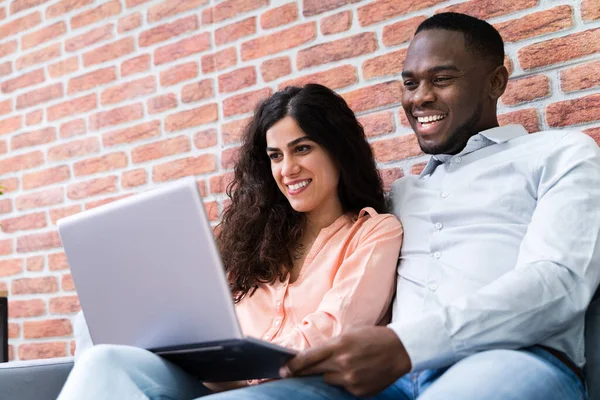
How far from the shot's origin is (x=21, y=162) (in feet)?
9.33

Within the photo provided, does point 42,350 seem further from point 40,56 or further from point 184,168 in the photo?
point 40,56

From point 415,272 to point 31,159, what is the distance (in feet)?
6.18

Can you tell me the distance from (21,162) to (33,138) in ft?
0.38

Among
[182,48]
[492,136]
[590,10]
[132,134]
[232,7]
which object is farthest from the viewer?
[132,134]

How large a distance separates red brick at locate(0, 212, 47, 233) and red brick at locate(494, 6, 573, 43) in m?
1.88

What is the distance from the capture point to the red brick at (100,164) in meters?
2.58

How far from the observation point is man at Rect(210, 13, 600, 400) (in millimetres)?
1116

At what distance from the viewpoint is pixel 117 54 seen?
261 centimetres

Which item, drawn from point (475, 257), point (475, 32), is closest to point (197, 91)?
point (475, 32)

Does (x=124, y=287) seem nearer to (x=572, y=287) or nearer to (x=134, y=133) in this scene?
(x=572, y=287)

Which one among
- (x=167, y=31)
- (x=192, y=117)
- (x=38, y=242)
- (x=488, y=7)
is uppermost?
(x=167, y=31)

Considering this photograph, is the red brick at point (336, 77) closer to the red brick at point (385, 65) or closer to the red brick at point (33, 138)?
the red brick at point (385, 65)

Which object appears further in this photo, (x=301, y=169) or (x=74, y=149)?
(x=74, y=149)

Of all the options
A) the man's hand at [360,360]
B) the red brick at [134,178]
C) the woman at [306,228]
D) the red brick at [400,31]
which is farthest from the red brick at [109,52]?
the man's hand at [360,360]
